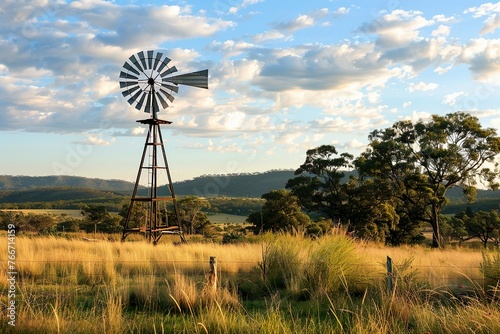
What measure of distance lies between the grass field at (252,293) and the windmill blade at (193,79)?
927 centimetres

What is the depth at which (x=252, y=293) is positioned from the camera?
1010 centimetres

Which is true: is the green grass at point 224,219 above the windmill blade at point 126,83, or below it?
below

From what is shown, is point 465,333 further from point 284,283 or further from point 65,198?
point 65,198

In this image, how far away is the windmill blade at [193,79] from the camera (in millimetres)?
21516

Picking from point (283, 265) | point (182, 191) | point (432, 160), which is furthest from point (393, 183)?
point (182, 191)

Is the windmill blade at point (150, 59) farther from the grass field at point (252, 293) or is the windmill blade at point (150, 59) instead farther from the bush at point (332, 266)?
the bush at point (332, 266)

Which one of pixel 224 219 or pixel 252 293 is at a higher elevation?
pixel 252 293

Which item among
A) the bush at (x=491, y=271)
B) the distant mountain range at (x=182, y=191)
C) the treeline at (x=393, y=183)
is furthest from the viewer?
the distant mountain range at (x=182, y=191)

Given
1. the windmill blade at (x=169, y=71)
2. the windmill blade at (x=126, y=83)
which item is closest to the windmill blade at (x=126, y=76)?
the windmill blade at (x=126, y=83)

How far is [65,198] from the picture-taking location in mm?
123375

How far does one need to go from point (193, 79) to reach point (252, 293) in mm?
13769

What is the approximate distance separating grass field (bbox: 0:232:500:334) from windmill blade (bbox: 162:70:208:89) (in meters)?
9.27

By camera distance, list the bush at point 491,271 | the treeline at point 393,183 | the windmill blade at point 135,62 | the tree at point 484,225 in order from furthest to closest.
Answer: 1. the tree at point 484,225
2. the treeline at point 393,183
3. the windmill blade at point 135,62
4. the bush at point 491,271

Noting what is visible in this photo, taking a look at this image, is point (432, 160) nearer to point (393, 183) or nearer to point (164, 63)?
point (393, 183)
